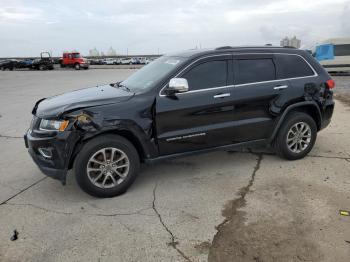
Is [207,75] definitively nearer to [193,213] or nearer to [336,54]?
[193,213]

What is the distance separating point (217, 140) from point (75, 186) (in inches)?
77.8

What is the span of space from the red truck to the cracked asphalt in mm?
34550

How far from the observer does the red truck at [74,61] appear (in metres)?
38.1

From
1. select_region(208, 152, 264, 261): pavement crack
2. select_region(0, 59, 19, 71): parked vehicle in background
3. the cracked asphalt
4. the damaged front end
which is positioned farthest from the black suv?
select_region(0, 59, 19, 71): parked vehicle in background

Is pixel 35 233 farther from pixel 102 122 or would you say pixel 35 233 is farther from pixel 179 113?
pixel 179 113

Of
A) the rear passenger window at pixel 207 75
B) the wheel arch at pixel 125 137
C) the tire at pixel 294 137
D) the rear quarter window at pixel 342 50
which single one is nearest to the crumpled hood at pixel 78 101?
the wheel arch at pixel 125 137

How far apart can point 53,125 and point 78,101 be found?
415 millimetres

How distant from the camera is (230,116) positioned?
4504 millimetres

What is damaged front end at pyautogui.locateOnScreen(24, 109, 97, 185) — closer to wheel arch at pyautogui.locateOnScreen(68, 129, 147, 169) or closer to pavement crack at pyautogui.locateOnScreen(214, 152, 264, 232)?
wheel arch at pyautogui.locateOnScreen(68, 129, 147, 169)

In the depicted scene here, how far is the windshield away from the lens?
4320 millimetres

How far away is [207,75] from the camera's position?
14.5 ft

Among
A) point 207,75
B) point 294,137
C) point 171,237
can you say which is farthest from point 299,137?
point 171,237

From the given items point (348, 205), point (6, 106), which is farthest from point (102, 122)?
point (6, 106)

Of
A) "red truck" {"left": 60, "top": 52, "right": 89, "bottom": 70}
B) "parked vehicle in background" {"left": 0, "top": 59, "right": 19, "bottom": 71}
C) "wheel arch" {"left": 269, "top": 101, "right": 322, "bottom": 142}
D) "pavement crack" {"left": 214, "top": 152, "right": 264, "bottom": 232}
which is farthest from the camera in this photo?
"parked vehicle in background" {"left": 0, "top": 59, "right": 19, "bottom": 71}
